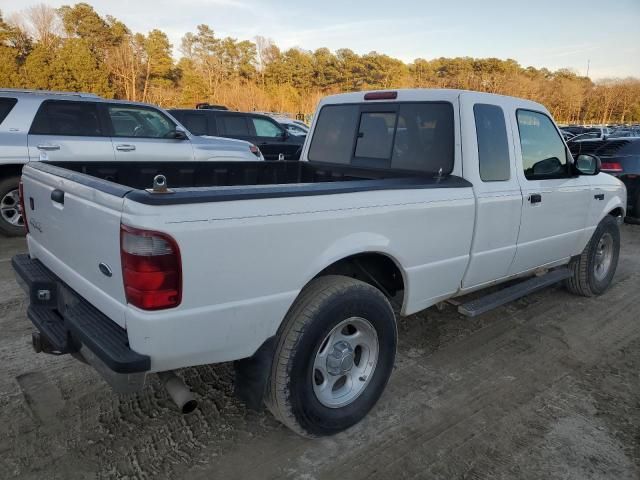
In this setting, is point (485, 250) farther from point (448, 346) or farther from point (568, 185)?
point (568, 185)

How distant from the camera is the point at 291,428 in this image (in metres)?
2.52

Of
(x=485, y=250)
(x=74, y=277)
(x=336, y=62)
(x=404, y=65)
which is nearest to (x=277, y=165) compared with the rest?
(x=485, y=250)

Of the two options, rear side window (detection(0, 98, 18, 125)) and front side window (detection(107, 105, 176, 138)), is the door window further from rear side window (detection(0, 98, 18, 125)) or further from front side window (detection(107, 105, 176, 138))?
rear side window (detection(0, 98, 18, 125))

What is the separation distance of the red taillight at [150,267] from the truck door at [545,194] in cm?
274

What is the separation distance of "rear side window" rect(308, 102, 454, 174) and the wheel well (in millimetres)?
824

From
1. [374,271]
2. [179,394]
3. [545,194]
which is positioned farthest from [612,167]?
[179,394]

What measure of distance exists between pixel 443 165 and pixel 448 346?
57.1 inches

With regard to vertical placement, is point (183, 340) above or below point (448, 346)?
above

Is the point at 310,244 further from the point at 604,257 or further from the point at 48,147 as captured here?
the point at 48,147

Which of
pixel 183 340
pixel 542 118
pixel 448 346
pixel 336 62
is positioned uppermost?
pixel 336 62

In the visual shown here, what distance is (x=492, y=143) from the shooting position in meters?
3.54

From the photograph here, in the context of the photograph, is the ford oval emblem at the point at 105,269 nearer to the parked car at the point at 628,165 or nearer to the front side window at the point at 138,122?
the front side window at the point at 138,122

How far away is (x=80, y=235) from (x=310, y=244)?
3.61 ft

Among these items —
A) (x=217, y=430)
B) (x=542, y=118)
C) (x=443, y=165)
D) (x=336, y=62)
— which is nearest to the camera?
(x=217, y=430)
